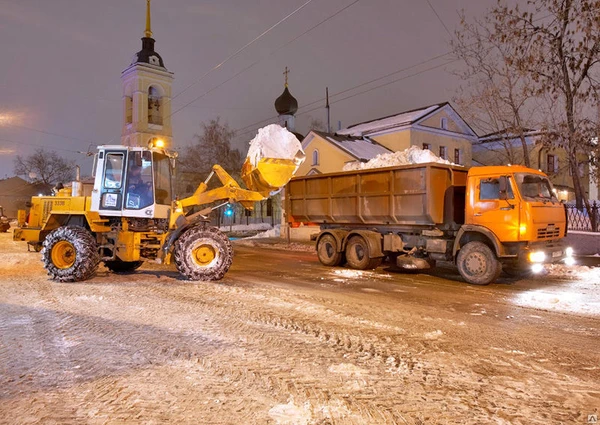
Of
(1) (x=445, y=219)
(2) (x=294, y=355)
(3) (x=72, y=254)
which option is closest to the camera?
(2) (x=294, y=355)

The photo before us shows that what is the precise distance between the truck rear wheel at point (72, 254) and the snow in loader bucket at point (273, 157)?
3.99m

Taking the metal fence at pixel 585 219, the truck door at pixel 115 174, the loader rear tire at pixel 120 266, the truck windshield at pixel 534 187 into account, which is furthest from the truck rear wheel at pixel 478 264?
the metal fence at pixel 585 219

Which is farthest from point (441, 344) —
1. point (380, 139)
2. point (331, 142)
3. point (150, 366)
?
point (380, 139)

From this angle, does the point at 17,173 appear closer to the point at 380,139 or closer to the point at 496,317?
the point at 380,139

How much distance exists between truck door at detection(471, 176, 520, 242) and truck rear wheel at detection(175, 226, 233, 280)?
6.08 m

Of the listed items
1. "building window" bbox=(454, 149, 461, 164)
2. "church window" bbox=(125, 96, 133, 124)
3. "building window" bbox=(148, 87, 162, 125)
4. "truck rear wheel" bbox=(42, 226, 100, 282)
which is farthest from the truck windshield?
"church window" bbox=(125, 96, 133, 124)

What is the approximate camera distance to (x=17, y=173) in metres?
73.6

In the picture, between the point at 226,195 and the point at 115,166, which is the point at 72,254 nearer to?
the point at 115,166

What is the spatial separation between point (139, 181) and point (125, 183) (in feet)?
1.05

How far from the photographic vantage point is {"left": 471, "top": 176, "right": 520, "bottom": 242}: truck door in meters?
9.96

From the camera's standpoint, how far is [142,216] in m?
10.2

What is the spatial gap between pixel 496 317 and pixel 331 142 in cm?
2360

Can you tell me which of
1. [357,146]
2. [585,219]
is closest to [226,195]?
[585,219]

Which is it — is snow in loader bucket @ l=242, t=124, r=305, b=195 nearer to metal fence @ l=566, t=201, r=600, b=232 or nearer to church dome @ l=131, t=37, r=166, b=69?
metal fence @ l=566, t=201, r=600, b=232
